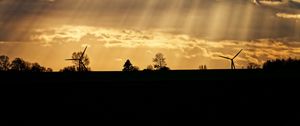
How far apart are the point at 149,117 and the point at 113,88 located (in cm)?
361

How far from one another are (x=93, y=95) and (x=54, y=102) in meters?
3.05

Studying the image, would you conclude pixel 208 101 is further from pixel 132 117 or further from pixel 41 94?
pixel 41 94

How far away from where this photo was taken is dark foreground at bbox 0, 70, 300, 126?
48469 millimetres

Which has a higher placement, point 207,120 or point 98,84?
point 98,84

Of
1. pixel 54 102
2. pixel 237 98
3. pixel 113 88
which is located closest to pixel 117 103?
pixel 113 88

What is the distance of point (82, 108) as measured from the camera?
1923 inches

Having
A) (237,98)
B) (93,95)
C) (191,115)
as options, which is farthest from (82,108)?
(237,98)

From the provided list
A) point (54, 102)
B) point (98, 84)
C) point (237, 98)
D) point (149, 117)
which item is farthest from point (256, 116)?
point (54, 102)

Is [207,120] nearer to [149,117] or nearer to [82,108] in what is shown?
[149,117]

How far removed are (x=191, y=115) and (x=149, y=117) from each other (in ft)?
11.2

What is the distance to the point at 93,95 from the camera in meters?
49.0

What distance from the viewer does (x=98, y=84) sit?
49.0 metres

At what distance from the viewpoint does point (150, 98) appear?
49594 mm

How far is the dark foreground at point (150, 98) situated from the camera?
48.5 meters
